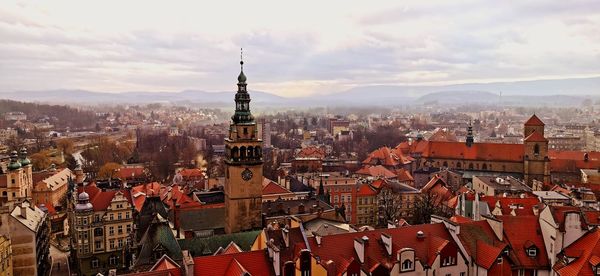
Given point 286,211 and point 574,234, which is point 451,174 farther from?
point 574,234

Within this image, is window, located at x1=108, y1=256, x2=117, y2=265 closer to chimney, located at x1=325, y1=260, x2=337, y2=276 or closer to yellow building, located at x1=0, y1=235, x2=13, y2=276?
yellow building, located at x1=0, y1=235, x2=13, y2=276

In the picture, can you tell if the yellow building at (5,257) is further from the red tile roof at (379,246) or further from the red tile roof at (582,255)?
the red tile roof at (582,255)

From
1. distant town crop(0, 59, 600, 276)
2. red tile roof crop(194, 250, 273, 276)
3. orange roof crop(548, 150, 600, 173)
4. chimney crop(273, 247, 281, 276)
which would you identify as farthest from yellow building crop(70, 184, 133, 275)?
orange roof crop(548, 150, 600, 173)

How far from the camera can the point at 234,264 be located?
30094mm

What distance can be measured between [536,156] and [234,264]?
78132mm

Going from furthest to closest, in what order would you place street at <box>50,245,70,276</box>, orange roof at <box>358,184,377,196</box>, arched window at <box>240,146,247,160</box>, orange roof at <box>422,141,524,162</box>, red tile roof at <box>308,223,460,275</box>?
orange roof at <box>422,141,524,162</box> → orange roof at <box>358,184,377,196</box> → street at <box>50,245,70,276</box> → arched window at <box>240,146,247,160</box> → red tile roof at <box>308,223,460,275</box>

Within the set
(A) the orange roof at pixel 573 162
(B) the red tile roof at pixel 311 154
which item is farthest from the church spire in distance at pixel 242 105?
(B) the red tile roof at pixel 311 154

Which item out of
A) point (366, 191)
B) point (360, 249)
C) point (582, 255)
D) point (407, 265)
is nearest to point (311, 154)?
point (366, 191)

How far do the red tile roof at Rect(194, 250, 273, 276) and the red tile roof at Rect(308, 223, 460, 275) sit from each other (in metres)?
3.28

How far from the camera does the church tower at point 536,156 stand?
9169 cm

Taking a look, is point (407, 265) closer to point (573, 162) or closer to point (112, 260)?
point (112, 260)

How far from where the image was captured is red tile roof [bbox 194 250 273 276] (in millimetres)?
29766

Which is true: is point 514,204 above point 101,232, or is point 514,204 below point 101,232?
above

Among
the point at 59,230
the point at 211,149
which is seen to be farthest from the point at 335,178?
the point at 211,149
